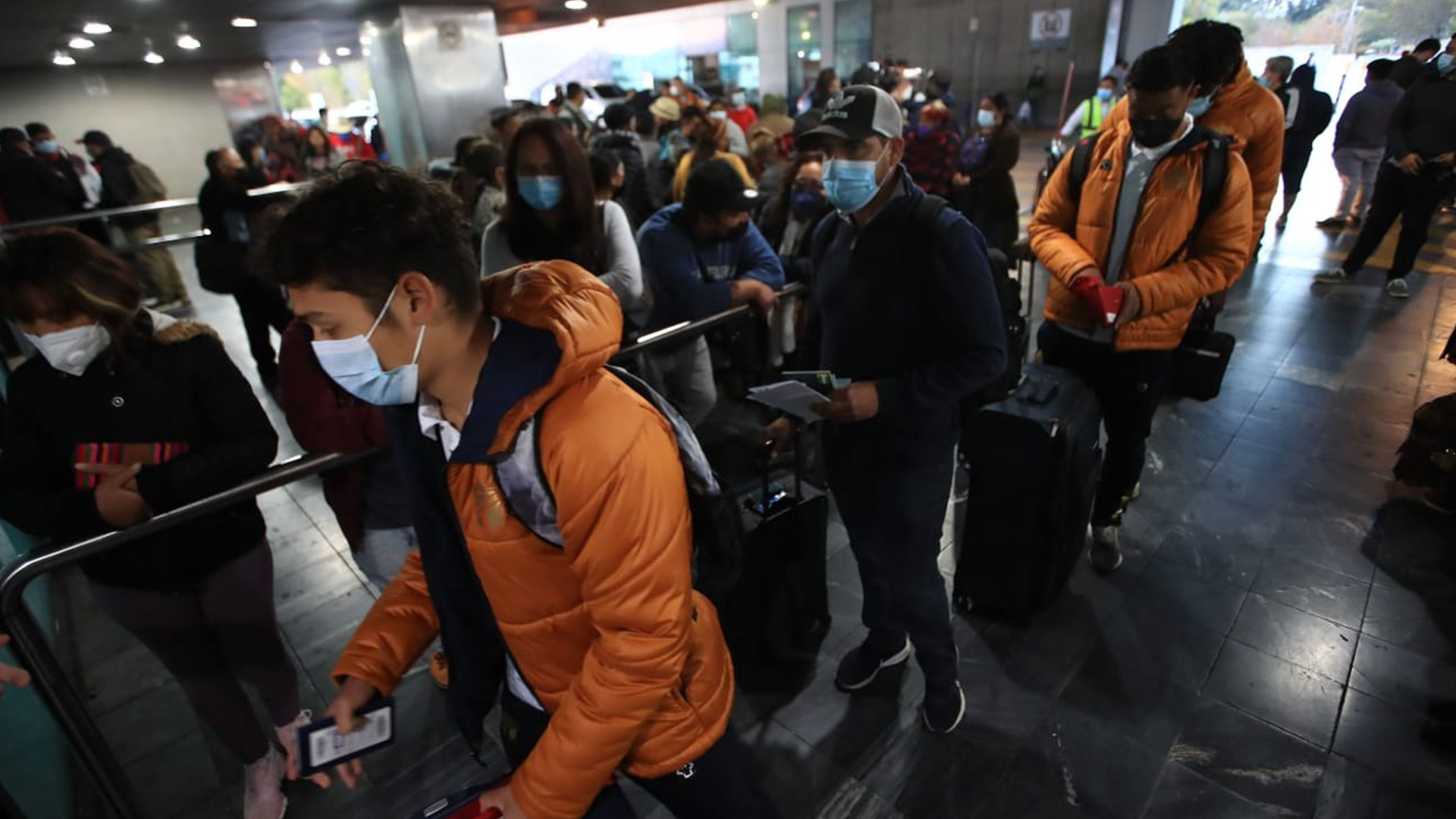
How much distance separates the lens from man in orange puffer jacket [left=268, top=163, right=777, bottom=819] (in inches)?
42.1

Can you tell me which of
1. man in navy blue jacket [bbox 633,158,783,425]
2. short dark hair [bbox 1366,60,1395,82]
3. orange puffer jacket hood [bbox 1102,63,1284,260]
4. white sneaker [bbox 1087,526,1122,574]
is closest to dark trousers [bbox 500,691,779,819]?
man in navy blue jacket [bbox 633,158,783,425]

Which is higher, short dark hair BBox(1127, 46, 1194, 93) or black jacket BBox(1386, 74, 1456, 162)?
short dark hair BBox(1127, 46, 1194, 93)

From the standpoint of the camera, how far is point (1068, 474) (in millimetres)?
2662

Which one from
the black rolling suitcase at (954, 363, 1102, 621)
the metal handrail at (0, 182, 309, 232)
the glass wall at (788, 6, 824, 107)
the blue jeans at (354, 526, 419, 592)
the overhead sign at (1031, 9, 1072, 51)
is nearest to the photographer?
the blue jeans at (354, 526, 419, 592)

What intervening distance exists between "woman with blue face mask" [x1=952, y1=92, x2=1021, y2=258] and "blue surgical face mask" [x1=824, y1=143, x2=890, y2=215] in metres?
4.69

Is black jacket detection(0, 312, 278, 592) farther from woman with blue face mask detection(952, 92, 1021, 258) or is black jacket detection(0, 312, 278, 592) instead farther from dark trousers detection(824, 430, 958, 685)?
woman with blue face mask detection(952, 92, 1021, 258)

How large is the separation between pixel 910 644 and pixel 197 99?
69.9 ft

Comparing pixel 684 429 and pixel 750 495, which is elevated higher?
pixel 684 429

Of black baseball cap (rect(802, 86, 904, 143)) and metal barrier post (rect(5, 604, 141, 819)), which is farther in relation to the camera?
black baseball cap (rect(802, 86, 904, 143))

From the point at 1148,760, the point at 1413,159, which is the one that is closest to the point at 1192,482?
the point at 1148,760

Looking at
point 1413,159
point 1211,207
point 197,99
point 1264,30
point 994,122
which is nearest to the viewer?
point 1211,207

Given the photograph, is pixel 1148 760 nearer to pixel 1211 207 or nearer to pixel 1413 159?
pixel 1211 207

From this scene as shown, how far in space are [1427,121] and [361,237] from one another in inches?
304

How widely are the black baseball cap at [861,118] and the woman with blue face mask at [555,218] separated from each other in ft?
3.81
